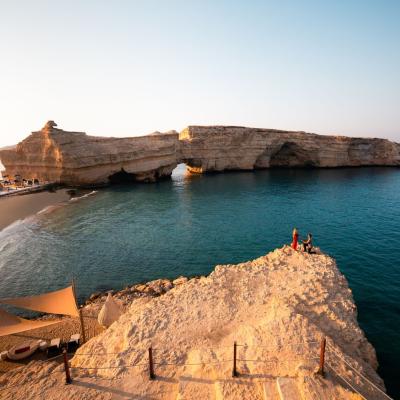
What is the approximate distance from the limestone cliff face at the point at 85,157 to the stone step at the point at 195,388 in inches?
2037

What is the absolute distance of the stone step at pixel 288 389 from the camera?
7200 millimetres

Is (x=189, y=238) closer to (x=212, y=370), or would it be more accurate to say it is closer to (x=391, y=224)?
(x=212, y=370)

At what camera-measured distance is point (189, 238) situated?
26.1 metres

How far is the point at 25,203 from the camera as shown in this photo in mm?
42719

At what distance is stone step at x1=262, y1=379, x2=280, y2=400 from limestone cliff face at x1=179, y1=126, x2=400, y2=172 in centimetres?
5990

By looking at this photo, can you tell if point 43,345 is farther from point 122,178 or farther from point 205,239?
point 122,178

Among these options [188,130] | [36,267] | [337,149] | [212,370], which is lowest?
[36,267]

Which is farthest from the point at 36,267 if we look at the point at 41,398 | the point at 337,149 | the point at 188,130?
the point at 337,149

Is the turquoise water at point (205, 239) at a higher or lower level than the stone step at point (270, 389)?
lower

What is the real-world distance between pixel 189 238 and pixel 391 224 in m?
21.7

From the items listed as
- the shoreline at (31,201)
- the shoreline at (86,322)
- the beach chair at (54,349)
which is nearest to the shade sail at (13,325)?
the beach chair at (54,349)

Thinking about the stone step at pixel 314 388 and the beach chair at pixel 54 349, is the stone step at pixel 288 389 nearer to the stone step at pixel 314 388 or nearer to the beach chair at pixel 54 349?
the stone step at pixel 314 388

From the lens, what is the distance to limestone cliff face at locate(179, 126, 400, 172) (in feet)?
216

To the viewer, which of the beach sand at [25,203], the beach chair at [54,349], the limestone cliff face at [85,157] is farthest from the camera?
the limestone cliff face at [85,157]
